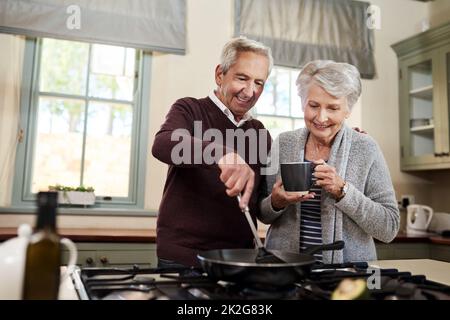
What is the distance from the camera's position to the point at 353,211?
119 centimetres

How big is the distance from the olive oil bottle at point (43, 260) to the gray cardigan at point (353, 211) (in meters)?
0.76

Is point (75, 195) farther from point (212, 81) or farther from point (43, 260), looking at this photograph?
point (43, 260)

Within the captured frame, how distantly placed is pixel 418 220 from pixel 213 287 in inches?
106

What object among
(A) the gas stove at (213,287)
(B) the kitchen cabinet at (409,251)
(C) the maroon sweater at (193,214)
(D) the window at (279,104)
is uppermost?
(D) the window at (279,104)

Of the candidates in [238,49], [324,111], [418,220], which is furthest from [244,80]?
[418,220]

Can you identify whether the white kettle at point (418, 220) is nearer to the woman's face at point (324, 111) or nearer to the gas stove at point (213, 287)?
the woman's face at point (324, 111)

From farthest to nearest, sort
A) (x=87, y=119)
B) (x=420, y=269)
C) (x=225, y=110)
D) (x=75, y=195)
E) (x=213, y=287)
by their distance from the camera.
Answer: (x=87, y=119) < (x=75, y=195) < (x=225, y=110) < (x=420, y=269) < (x=213, y=287)

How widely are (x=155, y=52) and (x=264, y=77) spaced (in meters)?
1.68

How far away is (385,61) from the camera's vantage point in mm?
3557

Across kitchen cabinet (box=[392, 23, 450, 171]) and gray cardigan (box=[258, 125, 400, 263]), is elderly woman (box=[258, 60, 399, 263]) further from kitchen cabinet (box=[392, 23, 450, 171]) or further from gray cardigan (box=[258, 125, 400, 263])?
kitchen cabinet (box=[392, 23, 450, 171])

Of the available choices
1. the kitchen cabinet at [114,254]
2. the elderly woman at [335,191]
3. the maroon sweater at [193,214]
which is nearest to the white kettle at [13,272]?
the maroon sweater at [193,214]

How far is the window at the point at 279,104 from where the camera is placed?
10.9 feet

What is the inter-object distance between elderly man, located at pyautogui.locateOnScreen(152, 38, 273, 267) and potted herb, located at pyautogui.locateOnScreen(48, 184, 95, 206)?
1.50 m

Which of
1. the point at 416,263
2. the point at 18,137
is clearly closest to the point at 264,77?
the point at 416,263
